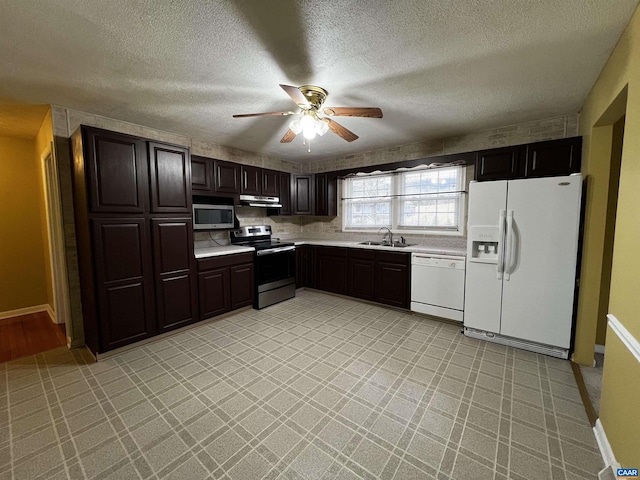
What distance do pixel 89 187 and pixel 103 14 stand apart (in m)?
1.55

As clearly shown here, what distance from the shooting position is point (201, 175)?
3598 millimetres

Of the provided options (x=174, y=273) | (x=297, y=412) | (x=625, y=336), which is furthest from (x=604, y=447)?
(x=174, y=273)

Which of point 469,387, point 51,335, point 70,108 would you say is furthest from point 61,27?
point 469,387

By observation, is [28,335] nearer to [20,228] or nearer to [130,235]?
[20,228]

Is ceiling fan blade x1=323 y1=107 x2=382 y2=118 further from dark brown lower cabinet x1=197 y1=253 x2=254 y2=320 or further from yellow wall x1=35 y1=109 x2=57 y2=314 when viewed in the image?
yellow wall x1=35 y1=109 x2=57 y2=314

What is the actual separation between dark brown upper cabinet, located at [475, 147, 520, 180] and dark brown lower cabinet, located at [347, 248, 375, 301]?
1783 millimetres

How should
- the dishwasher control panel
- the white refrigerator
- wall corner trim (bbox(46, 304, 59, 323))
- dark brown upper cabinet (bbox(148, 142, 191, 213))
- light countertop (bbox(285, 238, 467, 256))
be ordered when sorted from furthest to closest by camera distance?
wall corner trim (bbox(46, 304, 59, 323)) < light countertop (bbox(285, 238, 467, 256)) < the dishwasher control panel < dark brown upper cabinet (bbox(148, 142, 191, 213)) < the white refrigerator

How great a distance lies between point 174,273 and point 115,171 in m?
1.21

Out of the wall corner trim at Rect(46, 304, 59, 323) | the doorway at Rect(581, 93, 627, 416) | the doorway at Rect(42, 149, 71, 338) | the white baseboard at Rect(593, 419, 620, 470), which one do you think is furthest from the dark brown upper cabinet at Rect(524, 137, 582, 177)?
the wall corner trim at Rect(46, 304, 59, 323)

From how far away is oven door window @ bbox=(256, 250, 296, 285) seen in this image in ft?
13.3

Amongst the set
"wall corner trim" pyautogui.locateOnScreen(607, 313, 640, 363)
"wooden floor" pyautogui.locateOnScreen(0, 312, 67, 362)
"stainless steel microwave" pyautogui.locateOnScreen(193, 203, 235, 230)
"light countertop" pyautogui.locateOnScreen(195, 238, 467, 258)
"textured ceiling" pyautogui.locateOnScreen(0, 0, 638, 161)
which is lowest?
"wooden floor" pyautogui.locateOnScreen(0, 312, 67, 362)

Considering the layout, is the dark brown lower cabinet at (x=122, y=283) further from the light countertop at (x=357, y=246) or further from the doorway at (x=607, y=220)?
the doorway at (x=607, y=220)

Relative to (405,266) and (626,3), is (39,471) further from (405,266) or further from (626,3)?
(626,3)

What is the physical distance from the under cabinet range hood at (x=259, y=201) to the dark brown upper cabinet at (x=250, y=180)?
0.08 m
